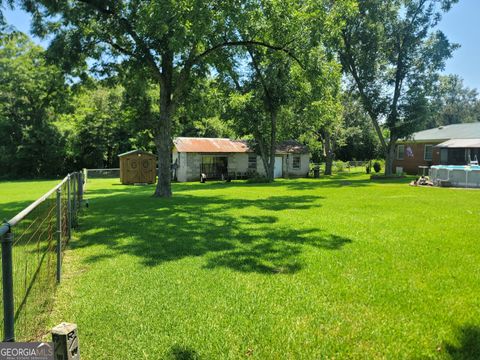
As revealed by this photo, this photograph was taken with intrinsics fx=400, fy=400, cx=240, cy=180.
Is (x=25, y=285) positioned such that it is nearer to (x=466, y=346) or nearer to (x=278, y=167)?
(x=466, y=346)

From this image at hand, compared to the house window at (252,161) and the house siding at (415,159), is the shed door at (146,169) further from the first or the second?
the house siding at (415,159)

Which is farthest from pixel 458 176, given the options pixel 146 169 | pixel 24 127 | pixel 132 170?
pixel 24 127

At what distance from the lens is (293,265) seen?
20.1ft

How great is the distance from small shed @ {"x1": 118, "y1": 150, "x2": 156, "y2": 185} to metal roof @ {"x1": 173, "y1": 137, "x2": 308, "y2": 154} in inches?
118

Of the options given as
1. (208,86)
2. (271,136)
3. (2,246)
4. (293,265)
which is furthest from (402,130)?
(2,246)

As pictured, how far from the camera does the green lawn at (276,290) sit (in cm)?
367

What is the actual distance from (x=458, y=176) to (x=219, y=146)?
61.7 feet

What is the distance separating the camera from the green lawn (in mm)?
3670

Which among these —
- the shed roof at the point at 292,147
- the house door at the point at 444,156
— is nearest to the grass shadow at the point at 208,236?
the house door at the point at 444,156

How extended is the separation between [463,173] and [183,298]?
1943 cm

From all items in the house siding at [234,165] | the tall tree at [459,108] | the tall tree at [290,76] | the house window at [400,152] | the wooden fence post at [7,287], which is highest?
the tall tree at [459,108]

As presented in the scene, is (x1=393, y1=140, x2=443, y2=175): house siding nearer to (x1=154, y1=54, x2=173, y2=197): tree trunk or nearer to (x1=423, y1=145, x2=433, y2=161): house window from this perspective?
(x1=423, y1=145, x2=433, y2=161): house window

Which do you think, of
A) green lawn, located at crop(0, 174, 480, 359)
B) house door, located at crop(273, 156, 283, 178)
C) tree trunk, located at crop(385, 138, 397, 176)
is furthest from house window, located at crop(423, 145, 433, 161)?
green lawn, located at crop(0, 174, 480, 359)

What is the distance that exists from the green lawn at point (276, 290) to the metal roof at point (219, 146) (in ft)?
74.0
